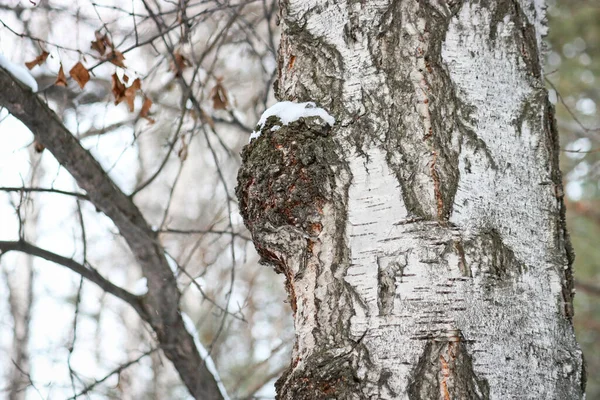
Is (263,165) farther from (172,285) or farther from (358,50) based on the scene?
(172,285)

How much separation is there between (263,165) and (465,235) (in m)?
0.42

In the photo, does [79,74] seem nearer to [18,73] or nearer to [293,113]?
[18,73]

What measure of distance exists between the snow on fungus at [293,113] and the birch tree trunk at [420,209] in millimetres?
14

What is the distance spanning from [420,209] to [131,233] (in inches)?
55.4

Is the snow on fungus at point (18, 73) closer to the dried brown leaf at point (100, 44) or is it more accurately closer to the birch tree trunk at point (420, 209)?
the dried brown leaf at point (100, 44)

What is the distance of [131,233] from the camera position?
2.24 m

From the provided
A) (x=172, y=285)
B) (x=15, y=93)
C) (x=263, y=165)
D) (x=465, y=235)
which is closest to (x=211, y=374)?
(x=172, y=285)

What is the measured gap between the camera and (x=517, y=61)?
1258mm

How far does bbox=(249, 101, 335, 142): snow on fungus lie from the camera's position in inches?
47.9

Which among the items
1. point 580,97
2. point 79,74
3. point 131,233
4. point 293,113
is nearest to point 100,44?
point 79,74

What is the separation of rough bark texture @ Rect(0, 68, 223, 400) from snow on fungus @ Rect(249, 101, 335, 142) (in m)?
1.04

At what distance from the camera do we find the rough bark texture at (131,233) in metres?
2.02

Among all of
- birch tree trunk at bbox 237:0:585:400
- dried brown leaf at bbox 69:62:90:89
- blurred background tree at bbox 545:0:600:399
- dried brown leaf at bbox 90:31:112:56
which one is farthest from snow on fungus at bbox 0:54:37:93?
blurred background tree at bbox 545:0:600:399

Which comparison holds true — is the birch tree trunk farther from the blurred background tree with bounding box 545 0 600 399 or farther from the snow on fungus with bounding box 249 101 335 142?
the blurred background tree with bounding box 545 0 600 399
